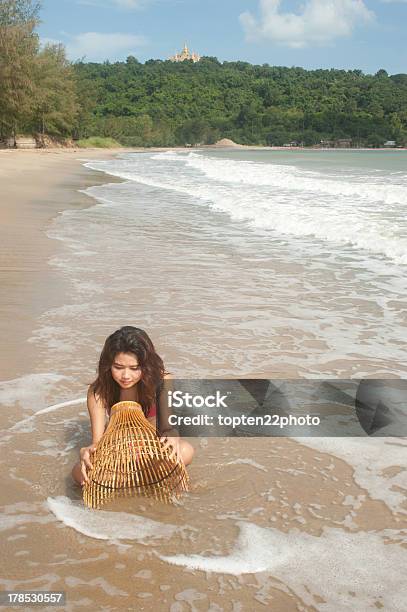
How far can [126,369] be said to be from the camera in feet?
9.09

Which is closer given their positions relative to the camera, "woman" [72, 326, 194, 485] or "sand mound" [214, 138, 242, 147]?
"woman" [72, 326, 194, 485]

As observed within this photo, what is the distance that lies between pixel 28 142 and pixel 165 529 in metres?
65.5

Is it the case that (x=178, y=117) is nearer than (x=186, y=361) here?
No

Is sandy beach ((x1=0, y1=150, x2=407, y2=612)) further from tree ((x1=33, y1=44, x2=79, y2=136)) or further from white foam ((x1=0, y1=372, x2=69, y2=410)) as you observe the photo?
tree ((x1=33, y1=44, x2=79, y2=136))

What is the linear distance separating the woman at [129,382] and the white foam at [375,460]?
2.55 feet

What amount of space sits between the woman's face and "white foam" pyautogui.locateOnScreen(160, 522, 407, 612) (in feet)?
2.51

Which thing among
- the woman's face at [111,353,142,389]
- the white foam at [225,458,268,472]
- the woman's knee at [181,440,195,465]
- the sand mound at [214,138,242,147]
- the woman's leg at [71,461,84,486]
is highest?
the sand mound at [214,138,242,147]

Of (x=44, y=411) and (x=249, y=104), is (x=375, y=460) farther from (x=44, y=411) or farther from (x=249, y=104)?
(x=249, y=104)

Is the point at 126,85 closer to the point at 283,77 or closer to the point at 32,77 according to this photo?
the point at 283,77

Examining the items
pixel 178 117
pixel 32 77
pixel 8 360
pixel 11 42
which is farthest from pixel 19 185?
pixel 178 117

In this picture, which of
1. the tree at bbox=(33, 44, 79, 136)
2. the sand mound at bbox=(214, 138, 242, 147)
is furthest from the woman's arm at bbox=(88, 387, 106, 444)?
the sand mound at bbox=(214, 138, 242, 147)

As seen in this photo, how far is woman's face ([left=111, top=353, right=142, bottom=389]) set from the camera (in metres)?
2.76

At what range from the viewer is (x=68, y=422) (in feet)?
11.3

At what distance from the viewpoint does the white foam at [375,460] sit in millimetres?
2787
